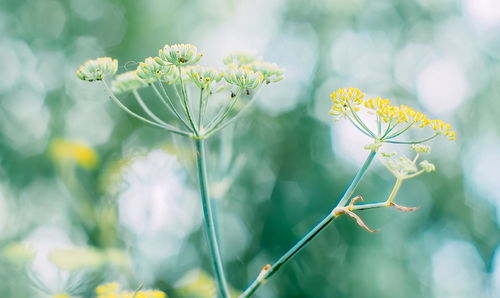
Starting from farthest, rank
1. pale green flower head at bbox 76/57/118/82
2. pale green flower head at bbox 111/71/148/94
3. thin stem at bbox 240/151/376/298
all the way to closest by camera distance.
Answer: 1. pale green flower head at bbox 111/71/148/94
2. pale green flower head at bbox 76/57/118/82
3. thin stem at bbox 240/151/376/298

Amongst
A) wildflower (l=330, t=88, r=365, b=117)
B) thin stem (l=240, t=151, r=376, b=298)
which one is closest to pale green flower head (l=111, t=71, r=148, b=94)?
wildflower (l=330, t=88, r=365, b=117)

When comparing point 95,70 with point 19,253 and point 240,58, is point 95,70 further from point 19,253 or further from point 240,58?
point 19,253

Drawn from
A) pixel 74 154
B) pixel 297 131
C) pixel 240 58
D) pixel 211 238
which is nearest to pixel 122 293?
pixel 211 238

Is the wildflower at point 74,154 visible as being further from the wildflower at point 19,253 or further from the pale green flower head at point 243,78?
the pale green flower head at point 243,78

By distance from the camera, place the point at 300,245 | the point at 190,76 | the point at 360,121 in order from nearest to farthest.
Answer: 1. the point at 300,245
2. the point at 360,121
3. the point at 190,76

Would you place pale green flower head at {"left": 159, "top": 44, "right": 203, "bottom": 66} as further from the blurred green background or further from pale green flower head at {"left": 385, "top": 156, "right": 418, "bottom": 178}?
the blurred green background

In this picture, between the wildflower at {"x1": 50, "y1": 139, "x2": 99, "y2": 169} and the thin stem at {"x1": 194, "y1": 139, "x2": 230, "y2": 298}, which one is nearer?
the thin stem at {"x1": 194, "y1": 139, "x2": 230, "y2": 298}

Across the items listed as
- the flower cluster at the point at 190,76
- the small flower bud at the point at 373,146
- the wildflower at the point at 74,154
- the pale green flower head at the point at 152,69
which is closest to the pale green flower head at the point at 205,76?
the flower cluster at the point at 190,76
